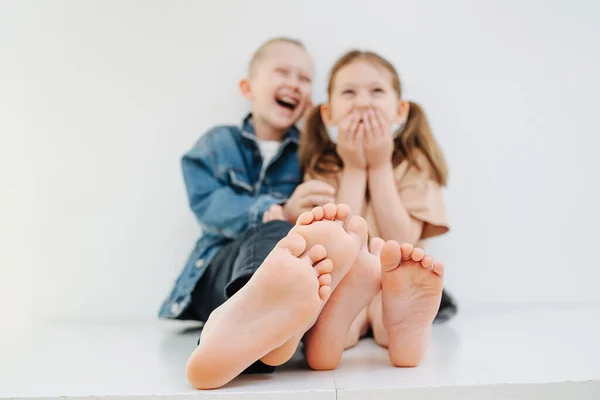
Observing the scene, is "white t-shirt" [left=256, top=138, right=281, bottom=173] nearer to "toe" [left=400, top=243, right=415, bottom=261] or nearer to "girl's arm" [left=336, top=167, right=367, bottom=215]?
"girl's arm" [left=336, top=167, right=367, bottom=215]

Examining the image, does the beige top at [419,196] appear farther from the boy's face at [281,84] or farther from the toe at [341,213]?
the toe at [341,213]

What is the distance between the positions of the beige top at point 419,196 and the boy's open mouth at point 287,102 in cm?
16

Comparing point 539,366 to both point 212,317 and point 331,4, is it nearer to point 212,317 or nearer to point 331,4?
point 212,317

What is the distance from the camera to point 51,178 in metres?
1.40

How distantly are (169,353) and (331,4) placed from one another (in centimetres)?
95

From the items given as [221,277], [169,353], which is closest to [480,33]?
[221,277]

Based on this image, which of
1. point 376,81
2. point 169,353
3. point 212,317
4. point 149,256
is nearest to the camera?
point 212,317

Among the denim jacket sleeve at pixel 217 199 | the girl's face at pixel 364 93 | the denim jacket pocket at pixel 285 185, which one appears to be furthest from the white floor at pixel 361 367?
the girl's face at pixel 364 93

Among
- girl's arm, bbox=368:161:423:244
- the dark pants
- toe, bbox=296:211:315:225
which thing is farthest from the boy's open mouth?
toe, bbox=296:211:315:225

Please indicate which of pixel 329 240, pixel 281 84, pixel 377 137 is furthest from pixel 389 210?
pixel 329 240

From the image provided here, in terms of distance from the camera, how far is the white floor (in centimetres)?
67

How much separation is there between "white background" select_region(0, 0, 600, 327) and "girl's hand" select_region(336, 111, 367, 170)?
24 centimetres

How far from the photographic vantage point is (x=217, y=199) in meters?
1.15

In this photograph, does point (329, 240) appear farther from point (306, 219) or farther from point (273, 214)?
point (273, 214)
